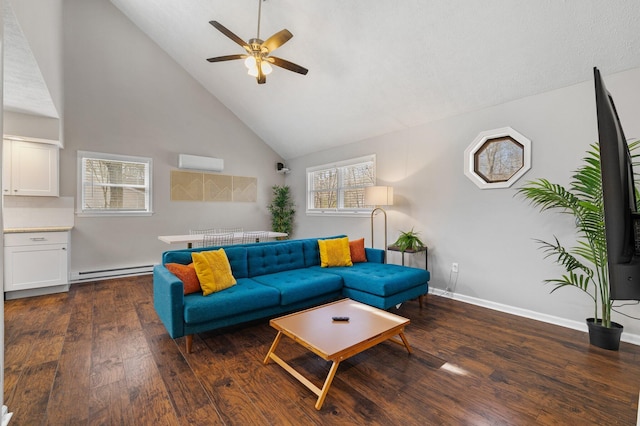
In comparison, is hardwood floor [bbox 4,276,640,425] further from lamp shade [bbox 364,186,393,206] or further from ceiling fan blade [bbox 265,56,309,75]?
ceiling fan blade [bbox 265,56,309,75]

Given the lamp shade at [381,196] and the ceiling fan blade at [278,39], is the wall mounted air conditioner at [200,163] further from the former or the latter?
the lamp shade at [381,196]

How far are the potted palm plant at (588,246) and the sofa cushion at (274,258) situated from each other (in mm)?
2749

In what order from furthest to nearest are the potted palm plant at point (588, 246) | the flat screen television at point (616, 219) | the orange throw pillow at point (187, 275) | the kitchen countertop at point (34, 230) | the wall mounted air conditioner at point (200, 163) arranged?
the wall mounted air conditioner at point (200, 163), the kitchen countertop at point (34, 230), the orange throw pillow at point (187, 275), the potted palm plant at point (588, 246), the flat screen television at point (616, 219)

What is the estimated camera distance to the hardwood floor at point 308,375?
172 centimetres

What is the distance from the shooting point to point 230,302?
2566 millimetres

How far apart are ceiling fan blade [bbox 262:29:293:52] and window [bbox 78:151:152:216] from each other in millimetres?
3645

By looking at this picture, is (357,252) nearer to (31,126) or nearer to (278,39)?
(278,39)

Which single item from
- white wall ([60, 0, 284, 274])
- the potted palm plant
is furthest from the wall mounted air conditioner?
the potted palm plant

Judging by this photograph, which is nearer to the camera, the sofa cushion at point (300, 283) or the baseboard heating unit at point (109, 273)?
the sofa cushion at point (300, 283)

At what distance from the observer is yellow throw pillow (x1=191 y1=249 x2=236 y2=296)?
2.69 metres

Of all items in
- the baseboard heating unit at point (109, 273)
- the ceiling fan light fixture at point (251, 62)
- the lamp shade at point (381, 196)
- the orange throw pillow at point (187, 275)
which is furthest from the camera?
the baseboard heating unit at point (109, 273)

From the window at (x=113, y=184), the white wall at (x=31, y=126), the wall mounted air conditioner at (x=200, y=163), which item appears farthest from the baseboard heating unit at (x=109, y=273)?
the white wall at (x=31, y=126)

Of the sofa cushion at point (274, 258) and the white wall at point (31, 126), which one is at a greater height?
the white wall at point (31, 126)

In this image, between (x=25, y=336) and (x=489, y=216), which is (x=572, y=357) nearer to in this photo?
(x=489, y=216)
